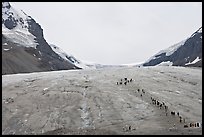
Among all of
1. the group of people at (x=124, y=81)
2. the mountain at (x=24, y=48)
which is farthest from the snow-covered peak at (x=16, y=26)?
the group of people at (x=124, y=81)

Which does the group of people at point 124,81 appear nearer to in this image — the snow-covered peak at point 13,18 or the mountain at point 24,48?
the mountain at point 24,48

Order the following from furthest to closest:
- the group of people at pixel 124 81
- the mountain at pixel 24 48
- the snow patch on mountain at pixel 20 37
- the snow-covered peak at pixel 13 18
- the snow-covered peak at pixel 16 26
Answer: the snow-covered peak at pixel 13 18
the snow-covered peak at pixel 16 26
the snow patch on mountain at pixel 20 37
the mountain at pixel 24 48
the group of people at pixel 124 81

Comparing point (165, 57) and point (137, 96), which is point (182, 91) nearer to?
point (137, 96)

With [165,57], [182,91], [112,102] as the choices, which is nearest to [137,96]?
[112,102]

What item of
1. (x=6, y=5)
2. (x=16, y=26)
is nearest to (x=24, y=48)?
(x=16, y=26)

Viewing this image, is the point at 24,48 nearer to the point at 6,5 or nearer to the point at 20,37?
the point at 20,37

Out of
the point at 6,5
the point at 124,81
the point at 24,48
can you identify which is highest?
the point at 6,5

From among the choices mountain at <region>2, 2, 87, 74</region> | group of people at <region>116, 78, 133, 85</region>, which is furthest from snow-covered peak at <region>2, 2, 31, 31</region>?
group of people at <region>116, 78, 133, 85</region>

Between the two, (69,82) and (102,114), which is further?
(69,82)

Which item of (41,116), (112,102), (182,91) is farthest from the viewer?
(182,91)
